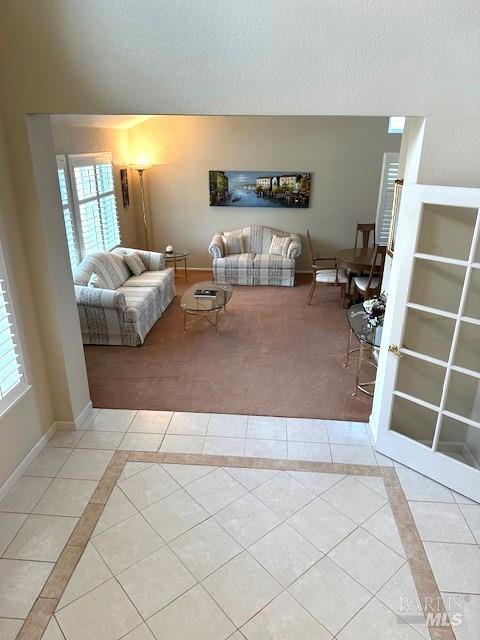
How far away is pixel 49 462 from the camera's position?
342 cm

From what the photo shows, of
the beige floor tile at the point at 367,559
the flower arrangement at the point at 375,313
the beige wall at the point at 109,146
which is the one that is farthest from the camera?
the beige wall at the point at 109,146

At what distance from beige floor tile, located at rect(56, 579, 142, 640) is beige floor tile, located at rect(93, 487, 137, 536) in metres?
0.44

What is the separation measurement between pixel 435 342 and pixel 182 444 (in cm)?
216

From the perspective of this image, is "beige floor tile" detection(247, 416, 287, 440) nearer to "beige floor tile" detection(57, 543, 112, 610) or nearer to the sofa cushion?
"beige floor tile" detection(57, 543, 112, 610)

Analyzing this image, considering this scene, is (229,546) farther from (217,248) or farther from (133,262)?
(217,248)

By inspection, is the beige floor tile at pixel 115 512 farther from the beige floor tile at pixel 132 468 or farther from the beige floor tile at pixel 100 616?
the beige floor tile at pixel 100 616

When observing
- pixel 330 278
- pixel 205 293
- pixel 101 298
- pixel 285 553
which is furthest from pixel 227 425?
pixel 330 278

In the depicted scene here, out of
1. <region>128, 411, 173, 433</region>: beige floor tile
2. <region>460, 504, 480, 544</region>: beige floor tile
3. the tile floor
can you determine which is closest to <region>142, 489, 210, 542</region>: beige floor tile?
the tile floor

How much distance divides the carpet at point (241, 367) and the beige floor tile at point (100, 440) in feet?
1.45

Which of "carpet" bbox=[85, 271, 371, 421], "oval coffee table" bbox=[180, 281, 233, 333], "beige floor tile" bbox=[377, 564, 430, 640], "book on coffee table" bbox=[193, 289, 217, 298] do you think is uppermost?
"book on coffee table" bbox=[193, 289, 217, 298]

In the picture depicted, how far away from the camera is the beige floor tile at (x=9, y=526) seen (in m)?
2.74

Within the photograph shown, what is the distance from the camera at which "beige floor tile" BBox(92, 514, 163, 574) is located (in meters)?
2.62

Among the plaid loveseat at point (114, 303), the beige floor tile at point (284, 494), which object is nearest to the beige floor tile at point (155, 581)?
the beige floor tile at point (284, 494)

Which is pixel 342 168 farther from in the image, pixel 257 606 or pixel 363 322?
pixel 257 606
